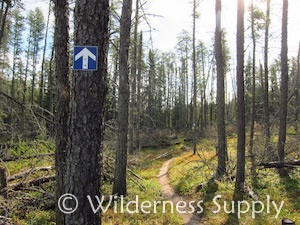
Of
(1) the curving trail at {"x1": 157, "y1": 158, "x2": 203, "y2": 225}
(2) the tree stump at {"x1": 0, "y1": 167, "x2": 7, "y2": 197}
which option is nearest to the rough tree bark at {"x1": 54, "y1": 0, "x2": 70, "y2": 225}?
(2) the tree stump at {"x1": 0, "y1": 167, "x2": 7, "y2": 197}

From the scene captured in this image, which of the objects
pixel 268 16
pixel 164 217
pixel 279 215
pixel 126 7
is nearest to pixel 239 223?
pixel 279 215

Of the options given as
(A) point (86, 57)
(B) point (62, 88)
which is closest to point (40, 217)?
(B) point (62, 88)

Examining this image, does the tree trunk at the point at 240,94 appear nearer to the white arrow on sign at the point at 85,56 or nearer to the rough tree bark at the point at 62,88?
the rough tree bark at the point at 62,88

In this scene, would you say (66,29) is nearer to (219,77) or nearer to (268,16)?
(219,77)

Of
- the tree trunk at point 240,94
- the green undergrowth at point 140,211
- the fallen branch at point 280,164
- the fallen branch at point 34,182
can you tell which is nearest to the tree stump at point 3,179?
the fallen branch at point 34,182

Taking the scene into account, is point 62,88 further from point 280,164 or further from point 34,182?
point 280,164

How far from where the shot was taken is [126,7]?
24.2ft

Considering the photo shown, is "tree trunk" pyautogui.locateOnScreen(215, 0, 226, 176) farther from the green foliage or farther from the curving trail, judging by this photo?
the green foliage

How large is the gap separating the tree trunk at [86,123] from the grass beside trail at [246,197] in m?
4.14

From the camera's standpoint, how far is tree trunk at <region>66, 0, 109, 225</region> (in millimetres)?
2797

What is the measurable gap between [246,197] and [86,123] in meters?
6.23

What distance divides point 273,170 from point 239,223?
556 centimetres

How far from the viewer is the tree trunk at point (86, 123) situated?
2797 millimetres

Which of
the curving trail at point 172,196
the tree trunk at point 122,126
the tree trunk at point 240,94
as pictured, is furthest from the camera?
the tree trunk at point 240,94
